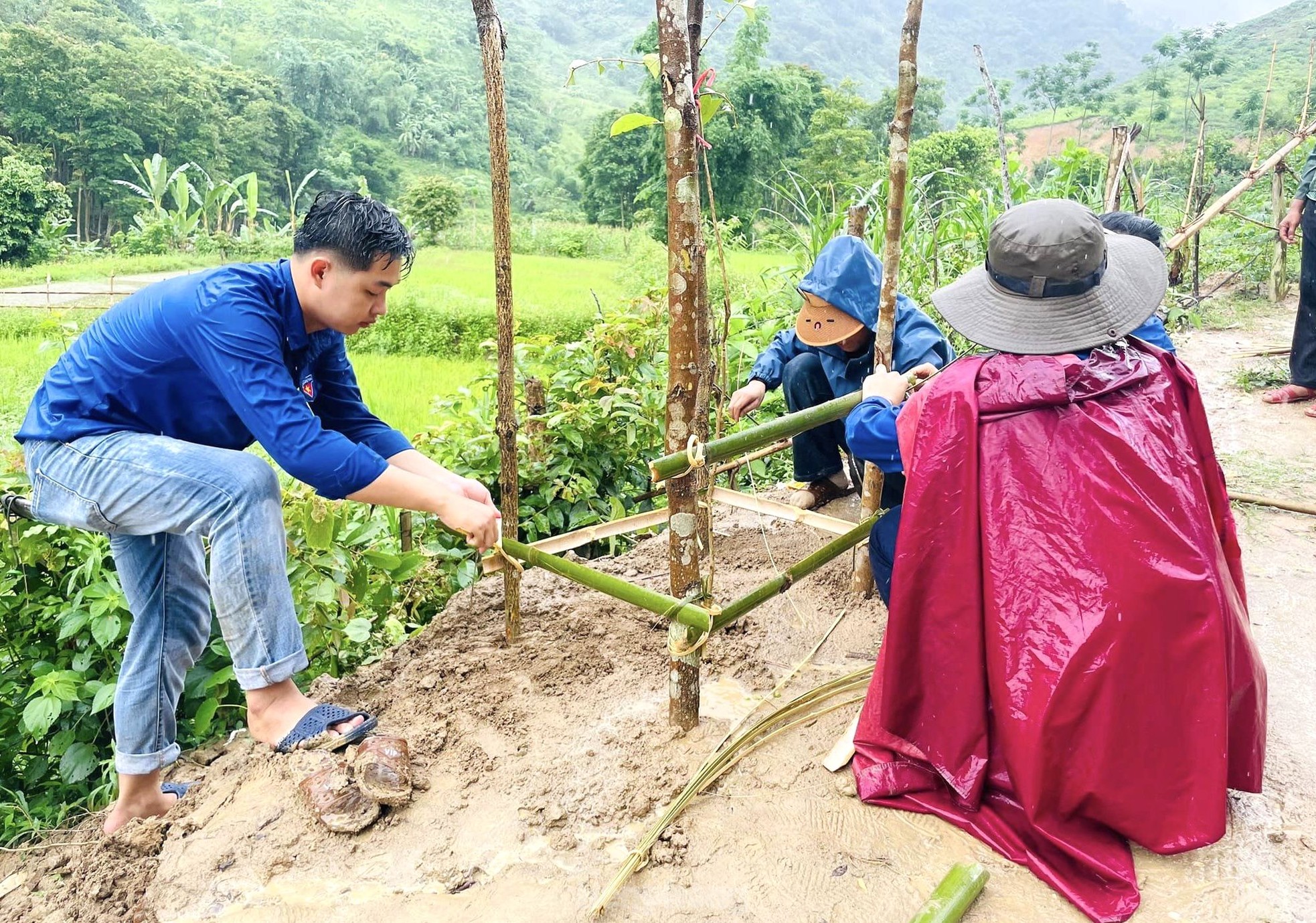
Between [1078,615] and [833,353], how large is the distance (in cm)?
168

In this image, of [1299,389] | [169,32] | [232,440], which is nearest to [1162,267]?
[232,440]

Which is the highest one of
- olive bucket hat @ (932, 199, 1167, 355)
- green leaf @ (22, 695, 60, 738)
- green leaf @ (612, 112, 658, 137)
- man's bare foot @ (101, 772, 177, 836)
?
green leaf @ (612, 112, 658, 137)

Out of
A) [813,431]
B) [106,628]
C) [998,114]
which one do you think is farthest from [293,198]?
[106,628]

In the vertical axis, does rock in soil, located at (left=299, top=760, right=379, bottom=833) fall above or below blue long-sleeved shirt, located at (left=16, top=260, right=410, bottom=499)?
below

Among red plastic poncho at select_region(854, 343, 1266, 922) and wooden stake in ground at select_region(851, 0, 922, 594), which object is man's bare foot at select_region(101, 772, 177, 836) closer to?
red plastic poncho at select_region(854, 343, 1266, 922)

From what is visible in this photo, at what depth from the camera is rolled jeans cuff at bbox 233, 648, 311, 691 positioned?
1960mm

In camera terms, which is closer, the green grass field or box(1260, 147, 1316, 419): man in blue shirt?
box(1260, 147, 1316, 419): man in blue shirt

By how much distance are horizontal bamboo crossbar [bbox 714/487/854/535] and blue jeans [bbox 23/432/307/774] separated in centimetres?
149

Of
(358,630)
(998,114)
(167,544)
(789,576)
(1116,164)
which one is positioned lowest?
(358,630)

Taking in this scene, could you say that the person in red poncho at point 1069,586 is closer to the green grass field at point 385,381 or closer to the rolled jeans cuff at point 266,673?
the rolled jeans cuff at point 266,673

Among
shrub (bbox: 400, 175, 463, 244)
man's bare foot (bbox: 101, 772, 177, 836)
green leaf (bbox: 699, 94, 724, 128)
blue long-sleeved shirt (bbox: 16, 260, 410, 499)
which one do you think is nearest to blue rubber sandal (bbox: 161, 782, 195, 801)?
man's bare foot (bbox: 101, 772, 177, 836)

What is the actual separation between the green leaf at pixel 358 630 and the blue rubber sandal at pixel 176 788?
0.51 meters

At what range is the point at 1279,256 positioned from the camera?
782cm

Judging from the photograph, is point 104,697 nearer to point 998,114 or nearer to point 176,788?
point 176,788
